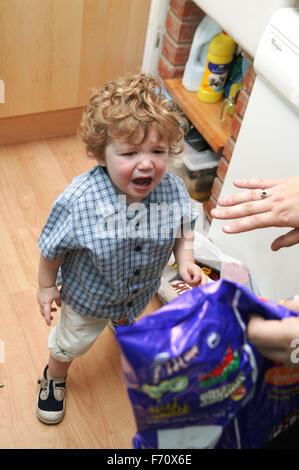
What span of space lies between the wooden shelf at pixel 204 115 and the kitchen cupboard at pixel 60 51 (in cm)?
25

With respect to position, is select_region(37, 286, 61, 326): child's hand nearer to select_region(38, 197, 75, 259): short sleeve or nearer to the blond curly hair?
select_region(38, 197, 75, 259): short sleeve

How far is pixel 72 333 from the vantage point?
1.23m

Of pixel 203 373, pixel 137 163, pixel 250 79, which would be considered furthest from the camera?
pixel 250 79

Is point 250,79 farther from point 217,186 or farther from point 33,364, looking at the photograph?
point 33,364

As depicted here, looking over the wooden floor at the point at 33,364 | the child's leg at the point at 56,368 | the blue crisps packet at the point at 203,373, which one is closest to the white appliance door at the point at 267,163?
the wooden floor at the point at 33,364

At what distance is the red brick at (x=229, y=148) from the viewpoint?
1.71m

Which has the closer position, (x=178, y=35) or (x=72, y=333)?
(x=72, y=333)

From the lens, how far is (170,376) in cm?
53

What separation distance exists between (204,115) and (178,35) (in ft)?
1.03

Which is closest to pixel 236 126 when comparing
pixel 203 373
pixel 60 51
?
pixel 60 51

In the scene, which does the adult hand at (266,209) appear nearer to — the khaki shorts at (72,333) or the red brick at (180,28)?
the khaki shorts at (72,333)

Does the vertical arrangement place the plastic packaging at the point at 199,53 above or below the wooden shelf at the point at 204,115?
above

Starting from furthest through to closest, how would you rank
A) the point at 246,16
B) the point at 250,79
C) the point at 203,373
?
the point at 250,79 < the point at 246,16 < the point at 203,373
